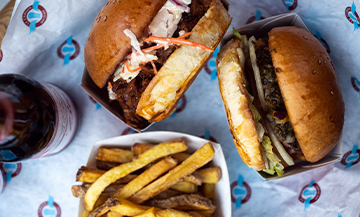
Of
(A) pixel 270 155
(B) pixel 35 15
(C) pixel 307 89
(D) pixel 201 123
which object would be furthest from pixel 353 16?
(B) pixel 35 15

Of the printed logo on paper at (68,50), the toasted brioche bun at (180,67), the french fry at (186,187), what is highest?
the toasted brioche bun at (180,67)

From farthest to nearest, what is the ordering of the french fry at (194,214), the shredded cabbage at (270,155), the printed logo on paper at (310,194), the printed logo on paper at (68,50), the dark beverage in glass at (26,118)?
the printed logo on paper at (68,50), the printed logo on paper at (310,194), the french fry at (194,214), the shredded cabbage at (270,155), the dark beverage in glass at (26,118)

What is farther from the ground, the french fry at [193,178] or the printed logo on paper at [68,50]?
the printed logo on paper at [68,50]

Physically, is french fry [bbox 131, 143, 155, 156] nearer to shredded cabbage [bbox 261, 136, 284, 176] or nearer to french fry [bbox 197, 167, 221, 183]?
french fry [bbox 197, 167, 221, 183]

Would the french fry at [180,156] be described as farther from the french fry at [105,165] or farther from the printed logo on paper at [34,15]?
the printed logo on paper at [34,15]

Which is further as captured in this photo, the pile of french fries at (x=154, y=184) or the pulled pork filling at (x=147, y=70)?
the pile of french fries at (x=154, y=184)

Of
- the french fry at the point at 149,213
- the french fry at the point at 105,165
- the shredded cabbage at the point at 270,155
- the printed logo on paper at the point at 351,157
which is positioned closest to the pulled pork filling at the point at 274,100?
the shredded cabbage at the point at 270,155

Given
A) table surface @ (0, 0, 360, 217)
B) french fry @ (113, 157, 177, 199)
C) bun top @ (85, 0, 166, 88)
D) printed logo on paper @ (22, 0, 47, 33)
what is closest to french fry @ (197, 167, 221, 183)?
french fry @ (113, 157, 177, 199)
